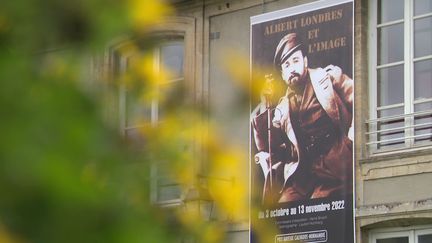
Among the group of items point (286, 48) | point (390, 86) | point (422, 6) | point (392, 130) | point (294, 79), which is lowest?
point (392, 130)

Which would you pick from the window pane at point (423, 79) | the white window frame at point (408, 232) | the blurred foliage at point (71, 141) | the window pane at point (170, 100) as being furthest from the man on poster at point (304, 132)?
the blurred foliage at point (71, 141)

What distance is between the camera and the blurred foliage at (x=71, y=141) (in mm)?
2301

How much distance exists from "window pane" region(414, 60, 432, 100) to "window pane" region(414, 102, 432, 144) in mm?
132

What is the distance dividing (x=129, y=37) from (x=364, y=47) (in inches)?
555

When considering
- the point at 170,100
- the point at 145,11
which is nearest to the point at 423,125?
the point at 170,100

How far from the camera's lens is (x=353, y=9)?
16.7m

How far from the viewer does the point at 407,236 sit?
51.7 feet

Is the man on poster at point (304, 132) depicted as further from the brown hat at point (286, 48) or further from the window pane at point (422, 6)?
the window pane at point (422, 6)

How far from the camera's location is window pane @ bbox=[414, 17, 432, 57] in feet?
52.8

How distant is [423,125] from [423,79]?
61cm

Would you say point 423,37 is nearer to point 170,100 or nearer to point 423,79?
point 423,79

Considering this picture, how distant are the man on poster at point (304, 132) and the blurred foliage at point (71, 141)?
13548 mm

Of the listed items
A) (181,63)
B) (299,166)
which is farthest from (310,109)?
(181,63)

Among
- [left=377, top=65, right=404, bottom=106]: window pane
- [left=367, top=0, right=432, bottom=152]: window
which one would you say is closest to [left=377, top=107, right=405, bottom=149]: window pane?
[left=367, top=0, right=432, bottom=152]: window
